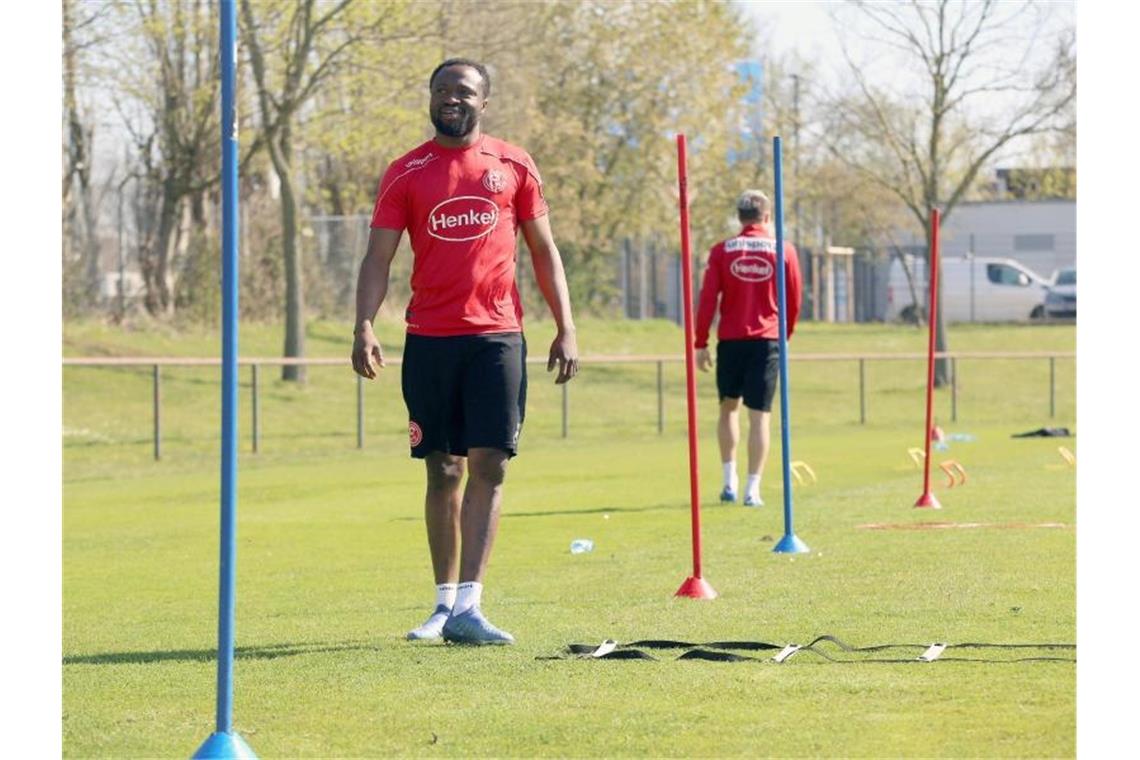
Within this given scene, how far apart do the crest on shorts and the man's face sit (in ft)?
0.59

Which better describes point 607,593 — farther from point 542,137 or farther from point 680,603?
point 542,137

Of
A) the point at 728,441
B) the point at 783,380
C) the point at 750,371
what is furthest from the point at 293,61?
the point at 783,380

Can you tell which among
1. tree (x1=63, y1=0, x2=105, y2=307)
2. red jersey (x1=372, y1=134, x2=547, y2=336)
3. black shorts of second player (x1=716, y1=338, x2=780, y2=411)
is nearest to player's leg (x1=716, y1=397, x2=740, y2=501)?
black shorts of second player (x1=716, y1=338, x2=780, y2=411)

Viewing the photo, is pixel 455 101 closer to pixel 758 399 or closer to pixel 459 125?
pixel 459 125

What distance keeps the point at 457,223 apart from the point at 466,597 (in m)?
1.50

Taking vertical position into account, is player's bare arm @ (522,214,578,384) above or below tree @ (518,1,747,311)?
below

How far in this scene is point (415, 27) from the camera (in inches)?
1250

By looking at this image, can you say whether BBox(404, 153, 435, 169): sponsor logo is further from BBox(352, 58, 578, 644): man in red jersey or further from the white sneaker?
the white sneaker

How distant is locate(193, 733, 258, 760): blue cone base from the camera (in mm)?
5680

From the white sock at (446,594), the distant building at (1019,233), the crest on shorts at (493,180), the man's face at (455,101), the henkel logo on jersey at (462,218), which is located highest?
the distant building at (1019,233)

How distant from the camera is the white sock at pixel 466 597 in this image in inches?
327

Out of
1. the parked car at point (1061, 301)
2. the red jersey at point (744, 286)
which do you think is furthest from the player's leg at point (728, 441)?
the parked car at point (1061, 301)

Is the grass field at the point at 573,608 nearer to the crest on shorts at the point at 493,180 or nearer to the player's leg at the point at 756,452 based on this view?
the player's leg at the point at 756,452

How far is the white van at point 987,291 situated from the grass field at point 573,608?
27575mm
